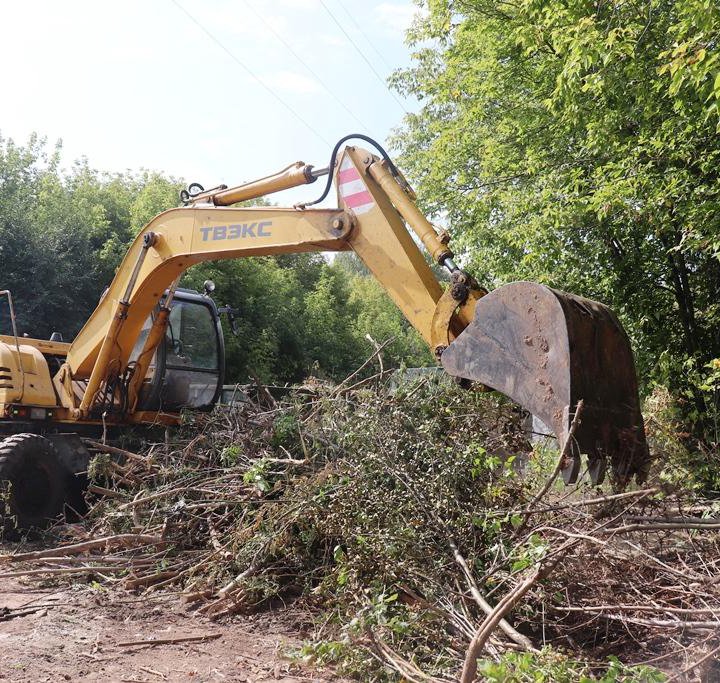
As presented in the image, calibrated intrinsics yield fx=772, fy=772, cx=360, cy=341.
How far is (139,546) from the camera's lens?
20.0 ft

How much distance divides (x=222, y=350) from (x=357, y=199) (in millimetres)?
3731

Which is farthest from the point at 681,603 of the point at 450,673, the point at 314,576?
the point at 314,576

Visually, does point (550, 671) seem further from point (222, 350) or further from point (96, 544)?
point (222, 350)

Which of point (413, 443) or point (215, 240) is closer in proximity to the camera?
point (413, 443)

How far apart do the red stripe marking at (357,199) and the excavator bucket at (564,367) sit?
159 centimetres

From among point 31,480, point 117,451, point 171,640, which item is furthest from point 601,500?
point 31,480

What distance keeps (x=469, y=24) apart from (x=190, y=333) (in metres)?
6.10

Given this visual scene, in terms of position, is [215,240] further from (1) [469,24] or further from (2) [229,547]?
(1) [469,24]

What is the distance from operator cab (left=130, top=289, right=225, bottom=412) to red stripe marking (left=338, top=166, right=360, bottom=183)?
326 centimetres

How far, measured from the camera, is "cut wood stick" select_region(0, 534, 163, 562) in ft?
19.2

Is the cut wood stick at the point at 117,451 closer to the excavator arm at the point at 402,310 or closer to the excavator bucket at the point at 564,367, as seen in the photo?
the excavator arm at the point at 402,310

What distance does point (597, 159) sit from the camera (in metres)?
9.07

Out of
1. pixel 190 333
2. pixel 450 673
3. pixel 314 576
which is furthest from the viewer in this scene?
pixel 190 333

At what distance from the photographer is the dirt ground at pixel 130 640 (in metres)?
4.11
